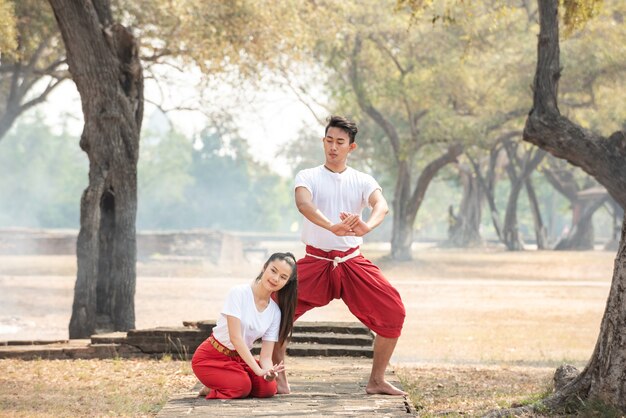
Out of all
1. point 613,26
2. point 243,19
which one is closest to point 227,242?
point 613,26

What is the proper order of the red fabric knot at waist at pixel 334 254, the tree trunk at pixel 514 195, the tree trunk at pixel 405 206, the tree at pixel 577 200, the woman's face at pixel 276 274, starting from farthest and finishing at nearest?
the tree at pixel 577 200, the tree trunk at pixel 514 195, the tree trunk at pixel 405 206, the red fabric knot at waist at pixel 334 254, the woman's face at pixel 276 274

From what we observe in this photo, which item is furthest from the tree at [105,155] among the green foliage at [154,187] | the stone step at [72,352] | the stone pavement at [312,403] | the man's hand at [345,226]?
the green foliage at [154,187]

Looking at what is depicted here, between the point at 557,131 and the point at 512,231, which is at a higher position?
the point at 557,131

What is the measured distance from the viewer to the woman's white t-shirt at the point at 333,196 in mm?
6609

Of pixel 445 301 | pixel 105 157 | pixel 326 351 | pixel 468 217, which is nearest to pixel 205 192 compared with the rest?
pixel 468 217

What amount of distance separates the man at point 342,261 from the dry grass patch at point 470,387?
2.27 ft

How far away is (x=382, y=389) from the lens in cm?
669

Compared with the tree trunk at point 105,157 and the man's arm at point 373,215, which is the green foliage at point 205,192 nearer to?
the tree trunk at point 105,157

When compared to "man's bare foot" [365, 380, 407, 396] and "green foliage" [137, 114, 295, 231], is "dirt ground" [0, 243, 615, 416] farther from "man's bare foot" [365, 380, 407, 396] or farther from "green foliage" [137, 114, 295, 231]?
"green foliage" [137, 114, 295, 231]

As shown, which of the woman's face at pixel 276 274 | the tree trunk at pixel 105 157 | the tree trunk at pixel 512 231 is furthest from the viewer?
the tree trunk at pixel 512 231

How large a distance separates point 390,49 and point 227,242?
9376mm

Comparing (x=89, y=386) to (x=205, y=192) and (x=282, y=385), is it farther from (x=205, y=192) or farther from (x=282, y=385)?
(x=205, y=192)

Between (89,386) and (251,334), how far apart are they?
2441mm

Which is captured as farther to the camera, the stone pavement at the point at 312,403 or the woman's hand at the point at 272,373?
the woman's hand at the point at 272,373
